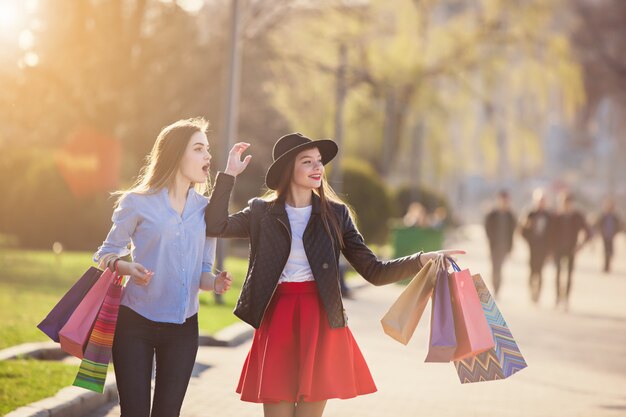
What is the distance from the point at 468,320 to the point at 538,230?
1434 cm

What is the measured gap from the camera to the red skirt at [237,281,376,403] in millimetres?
5750

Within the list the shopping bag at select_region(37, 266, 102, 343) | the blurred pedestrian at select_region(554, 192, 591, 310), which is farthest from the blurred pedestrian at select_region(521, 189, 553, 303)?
the shopping bag at select_region(37, 266, 102, 343)

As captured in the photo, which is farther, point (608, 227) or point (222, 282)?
point (608, 227)

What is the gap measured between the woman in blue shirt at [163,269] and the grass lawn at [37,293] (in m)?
5.73

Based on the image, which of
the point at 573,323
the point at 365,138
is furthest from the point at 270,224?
the point at 365,138

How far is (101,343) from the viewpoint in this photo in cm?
554

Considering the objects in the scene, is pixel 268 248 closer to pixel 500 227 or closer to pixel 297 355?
pixel 297 355

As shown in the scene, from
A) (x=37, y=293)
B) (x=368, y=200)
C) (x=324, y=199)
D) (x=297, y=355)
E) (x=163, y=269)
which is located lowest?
(x=37, y=293)

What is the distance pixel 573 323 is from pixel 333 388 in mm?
12297

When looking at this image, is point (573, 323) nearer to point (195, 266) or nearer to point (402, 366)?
point (402, 366)

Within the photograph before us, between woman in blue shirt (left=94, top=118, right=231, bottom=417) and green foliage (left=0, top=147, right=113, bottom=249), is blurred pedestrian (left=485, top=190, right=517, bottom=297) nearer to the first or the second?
green foliage (left=0, top=147, right=113, bottom=249)

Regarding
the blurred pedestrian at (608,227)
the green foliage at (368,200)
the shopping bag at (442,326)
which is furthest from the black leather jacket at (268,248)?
the green foliage at (368,200)

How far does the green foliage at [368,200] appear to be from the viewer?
36500 millimetres

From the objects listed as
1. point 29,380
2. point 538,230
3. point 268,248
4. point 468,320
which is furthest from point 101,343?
point 538,230
